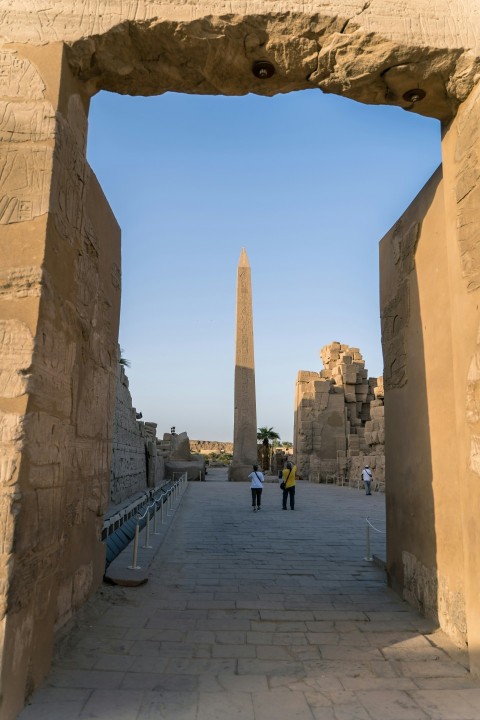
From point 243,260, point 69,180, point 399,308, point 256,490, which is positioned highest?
point 243,260

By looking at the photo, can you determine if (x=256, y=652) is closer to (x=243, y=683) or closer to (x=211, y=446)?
(x=243, y=683)

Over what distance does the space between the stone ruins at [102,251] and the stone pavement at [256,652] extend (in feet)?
0.74

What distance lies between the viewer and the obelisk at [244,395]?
22609 mm

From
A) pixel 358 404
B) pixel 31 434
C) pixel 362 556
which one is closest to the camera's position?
pixel 31 434

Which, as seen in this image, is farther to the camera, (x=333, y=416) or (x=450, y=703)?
(x=333, y=416)

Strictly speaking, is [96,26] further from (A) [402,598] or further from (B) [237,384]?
(B) [237,384]

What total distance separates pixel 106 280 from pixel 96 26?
2031 millimetres

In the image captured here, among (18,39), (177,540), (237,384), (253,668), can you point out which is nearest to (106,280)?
(18,39)

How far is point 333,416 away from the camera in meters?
25.0

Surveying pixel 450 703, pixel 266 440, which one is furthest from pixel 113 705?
pixel 266 440

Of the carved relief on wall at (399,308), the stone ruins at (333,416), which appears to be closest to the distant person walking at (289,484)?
the carved relief on wall at (399,308)

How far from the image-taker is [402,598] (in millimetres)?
4566

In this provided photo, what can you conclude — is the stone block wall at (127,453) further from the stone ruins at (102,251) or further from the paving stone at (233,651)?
the paving stone at (233,651)

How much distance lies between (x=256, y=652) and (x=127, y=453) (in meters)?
9.99
